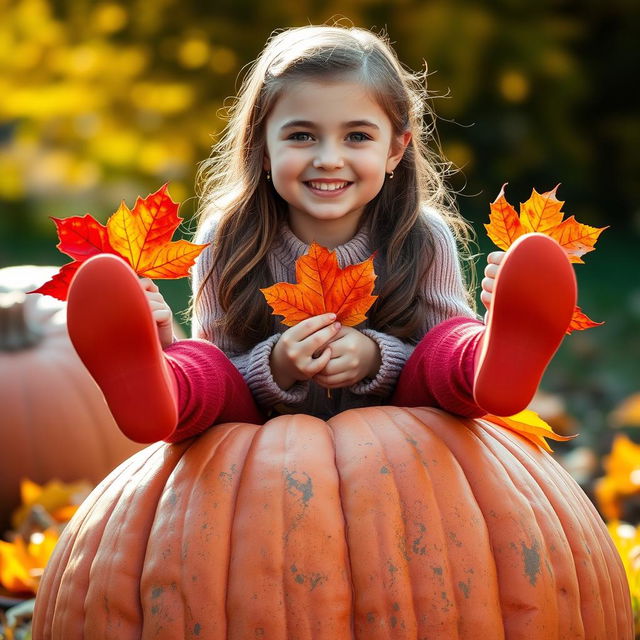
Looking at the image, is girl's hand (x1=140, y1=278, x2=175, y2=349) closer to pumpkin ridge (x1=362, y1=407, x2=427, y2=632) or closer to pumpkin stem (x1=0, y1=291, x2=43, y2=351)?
pumpkin ridge (x1=362, y1=407, x2=427, y2=632)

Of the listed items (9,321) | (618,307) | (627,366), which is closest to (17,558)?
(9,321)

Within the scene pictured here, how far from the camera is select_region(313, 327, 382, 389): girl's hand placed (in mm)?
2195

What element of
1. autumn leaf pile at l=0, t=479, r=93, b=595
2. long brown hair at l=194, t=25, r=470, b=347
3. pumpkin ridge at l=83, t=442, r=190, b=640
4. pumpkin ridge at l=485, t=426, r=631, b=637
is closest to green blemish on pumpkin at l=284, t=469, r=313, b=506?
pumpkin ridge at l=83, t=442, r=190, b=640

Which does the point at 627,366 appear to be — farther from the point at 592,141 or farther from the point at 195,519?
the point at 195,519

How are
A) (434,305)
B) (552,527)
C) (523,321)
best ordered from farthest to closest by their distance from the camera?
(434,305) → (552,527) → (523,321)

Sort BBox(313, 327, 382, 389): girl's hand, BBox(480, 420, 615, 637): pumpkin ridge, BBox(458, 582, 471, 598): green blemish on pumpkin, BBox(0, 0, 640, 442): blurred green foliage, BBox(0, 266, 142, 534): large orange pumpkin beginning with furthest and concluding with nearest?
BBox(0, 0, 640, 442): blurred green foliage
BBox(0, 266, 142, 534): large orange pumpkin
BBox(313, 327, 382, 389): girl's hand
BBox(480, 420, 615, 637): pumpkin ridge
BBox(458, 582, 471, 598): green blemish on pumpkin

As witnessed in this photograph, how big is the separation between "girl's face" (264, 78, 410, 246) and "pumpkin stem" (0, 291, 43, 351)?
4.85 ft

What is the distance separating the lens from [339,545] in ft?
5.99

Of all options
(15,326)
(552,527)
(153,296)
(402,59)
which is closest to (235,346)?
(153,296)

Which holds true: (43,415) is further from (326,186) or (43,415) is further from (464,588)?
(464,588)

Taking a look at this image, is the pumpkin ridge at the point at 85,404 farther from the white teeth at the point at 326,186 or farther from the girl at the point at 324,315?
the white teeth at the point at 326,186

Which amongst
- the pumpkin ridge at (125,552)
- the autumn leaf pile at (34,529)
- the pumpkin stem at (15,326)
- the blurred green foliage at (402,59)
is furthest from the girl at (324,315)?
the blurred green foliage at (402,59)

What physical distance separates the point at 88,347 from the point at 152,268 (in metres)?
0.37

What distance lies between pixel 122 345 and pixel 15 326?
1938 millimetres
